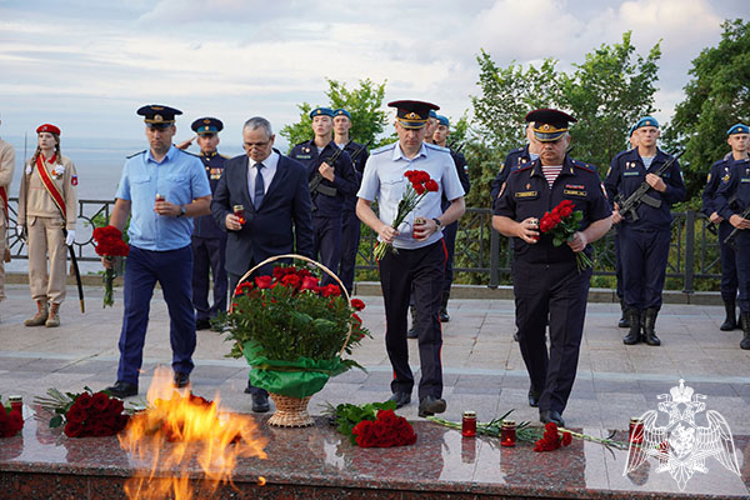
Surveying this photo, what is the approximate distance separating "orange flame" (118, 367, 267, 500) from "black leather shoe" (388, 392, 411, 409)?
1.35 metres

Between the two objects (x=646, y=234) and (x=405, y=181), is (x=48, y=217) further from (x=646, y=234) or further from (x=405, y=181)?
(x=646, y=234)

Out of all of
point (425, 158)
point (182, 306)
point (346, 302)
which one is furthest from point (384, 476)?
point (182, 306)

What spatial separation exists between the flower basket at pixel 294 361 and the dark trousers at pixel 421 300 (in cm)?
94

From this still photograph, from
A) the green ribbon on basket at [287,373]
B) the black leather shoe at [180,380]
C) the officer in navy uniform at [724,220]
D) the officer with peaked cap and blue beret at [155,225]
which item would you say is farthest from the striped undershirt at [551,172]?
the officer in navy uniform at [724,220]

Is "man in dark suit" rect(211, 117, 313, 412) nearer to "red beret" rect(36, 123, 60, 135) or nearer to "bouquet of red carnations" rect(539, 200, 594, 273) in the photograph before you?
"bouquet of red carnations" rect(539, 200, 594, 273)

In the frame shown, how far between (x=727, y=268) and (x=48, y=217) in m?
7.41

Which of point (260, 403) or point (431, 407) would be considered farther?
point (260, 403)

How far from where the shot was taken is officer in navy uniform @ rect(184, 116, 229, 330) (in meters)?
10.7

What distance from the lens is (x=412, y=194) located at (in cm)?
660

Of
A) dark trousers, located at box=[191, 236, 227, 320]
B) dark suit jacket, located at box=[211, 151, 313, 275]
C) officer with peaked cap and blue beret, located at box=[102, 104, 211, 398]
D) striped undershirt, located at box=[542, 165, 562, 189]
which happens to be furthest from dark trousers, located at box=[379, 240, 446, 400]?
dark trousers, located at box=[191, 236, 227, 320]

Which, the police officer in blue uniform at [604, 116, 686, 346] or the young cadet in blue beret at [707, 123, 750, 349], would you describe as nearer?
the police officer in blue uniform at [604, 116, 686, 346]

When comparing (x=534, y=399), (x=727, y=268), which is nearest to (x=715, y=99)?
(x=727, y=268)

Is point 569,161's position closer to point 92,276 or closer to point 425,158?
point 425,158

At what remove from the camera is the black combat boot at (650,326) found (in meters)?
9.77
